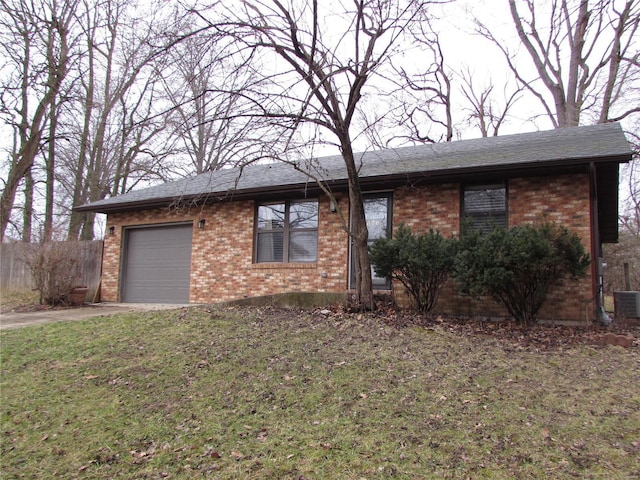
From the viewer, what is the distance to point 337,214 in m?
9.55

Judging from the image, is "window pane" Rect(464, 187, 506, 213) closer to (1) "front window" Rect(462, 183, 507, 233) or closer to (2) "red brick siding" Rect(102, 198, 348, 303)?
(1) "front window" Rect(462, 183, 507, 233)

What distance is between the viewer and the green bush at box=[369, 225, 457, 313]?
23.7 ft

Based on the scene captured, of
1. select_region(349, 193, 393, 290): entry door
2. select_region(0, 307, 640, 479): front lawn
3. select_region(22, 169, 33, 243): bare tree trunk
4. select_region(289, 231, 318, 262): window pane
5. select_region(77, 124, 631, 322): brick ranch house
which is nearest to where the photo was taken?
select_region(0, 307, 640, 479): front lawn

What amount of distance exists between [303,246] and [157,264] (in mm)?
4604

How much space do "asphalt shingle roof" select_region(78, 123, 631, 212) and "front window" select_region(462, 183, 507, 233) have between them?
0.55 m

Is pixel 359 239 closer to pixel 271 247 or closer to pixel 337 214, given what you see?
pixel 337 214

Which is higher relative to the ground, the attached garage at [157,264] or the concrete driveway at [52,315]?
the attached garage at [157,264]

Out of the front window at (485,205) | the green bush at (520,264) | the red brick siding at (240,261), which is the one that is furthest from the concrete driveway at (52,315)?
the front window at (485,205)

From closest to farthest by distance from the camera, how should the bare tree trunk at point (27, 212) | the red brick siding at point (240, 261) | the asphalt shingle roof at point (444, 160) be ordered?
1. the asphalt shingle roof at point (444, 160)
2. the red brick siding at point (240, 261)
3. the bare tree trunk at point (27, 212)

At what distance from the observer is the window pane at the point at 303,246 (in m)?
9.84

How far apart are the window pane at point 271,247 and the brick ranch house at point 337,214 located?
1.0 inches

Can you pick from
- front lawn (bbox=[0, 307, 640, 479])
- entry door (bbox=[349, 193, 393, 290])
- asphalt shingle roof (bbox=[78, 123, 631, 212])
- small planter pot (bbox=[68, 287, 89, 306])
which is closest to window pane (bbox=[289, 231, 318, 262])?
entry door (bbox=[349, 193, 393, 290])

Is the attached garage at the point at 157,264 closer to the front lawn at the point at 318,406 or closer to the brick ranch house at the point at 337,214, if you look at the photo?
the brick ranch house at the point at 337,214

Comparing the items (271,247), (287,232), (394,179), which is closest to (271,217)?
(287,232)
